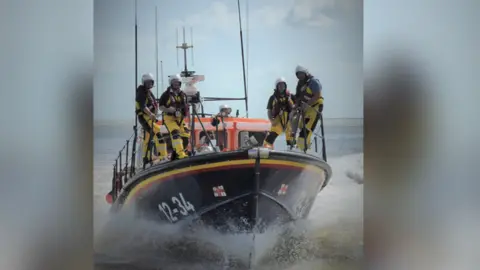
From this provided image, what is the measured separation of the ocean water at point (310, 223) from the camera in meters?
2.07

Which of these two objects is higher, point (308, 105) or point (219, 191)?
point (308, 105)

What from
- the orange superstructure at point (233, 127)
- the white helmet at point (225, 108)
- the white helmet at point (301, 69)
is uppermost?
the white helmet at point (301, 69)

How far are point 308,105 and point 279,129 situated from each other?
0.12 metres

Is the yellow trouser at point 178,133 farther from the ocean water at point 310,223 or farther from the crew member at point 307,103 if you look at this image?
the crew member at point 307,103

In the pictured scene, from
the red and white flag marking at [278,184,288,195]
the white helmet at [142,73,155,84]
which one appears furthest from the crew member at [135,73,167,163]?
the red and white flag marking at [278,184,288,195]

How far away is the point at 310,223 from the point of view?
6.84 feet

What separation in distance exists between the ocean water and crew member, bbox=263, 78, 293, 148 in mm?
27

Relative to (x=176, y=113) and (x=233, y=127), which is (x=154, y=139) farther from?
(x=233, y=127)

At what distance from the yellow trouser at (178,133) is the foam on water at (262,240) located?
221 millimetres
